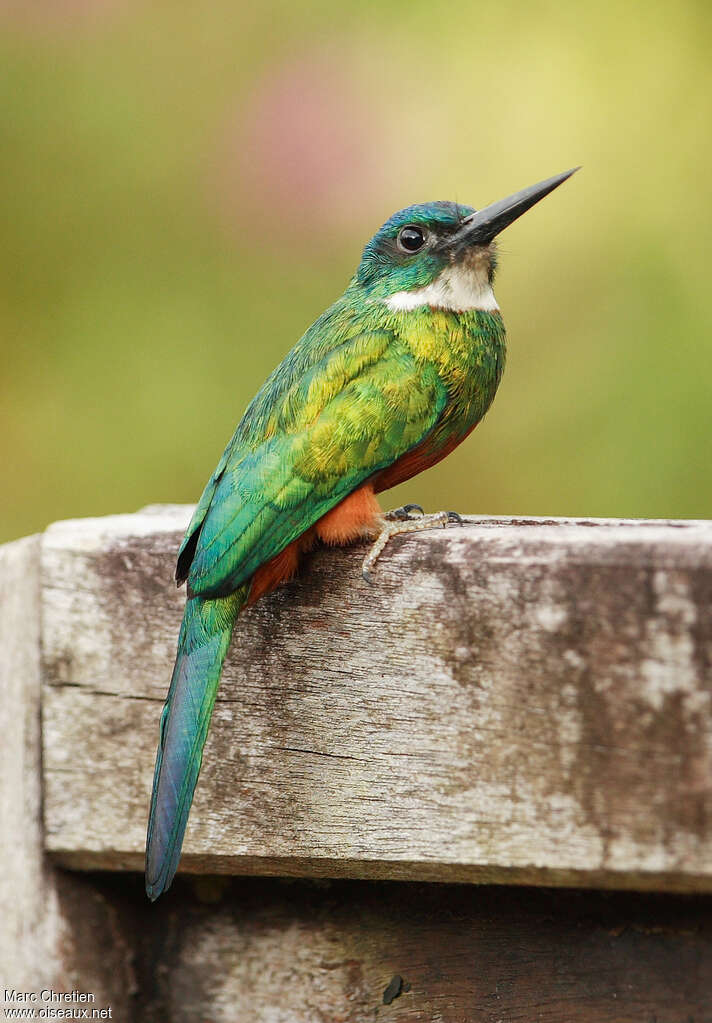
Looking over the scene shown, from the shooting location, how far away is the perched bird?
137 centimetres

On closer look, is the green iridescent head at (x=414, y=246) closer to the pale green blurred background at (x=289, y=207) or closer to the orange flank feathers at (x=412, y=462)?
the orange flank feathers at (x=412, y=462)

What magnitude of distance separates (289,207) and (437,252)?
905 mm

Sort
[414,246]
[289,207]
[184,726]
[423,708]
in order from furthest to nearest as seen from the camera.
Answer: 1. [289,207]
2. [414,246]
3. [184,726]
4. [423,708]

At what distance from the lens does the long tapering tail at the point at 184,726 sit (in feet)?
4.18

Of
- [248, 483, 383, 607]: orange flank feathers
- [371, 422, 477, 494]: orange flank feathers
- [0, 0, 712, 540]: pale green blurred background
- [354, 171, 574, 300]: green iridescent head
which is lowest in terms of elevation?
[248, 483, 383, 607]: orange flank feathers

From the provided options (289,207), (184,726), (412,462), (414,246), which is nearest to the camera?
(184,726)

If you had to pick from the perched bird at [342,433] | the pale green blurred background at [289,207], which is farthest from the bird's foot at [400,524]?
the pale green blurred background at [289,207]

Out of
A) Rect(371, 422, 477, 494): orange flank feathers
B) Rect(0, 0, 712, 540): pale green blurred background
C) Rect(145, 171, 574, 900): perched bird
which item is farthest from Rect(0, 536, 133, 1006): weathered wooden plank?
Rect(0, 0, 712, 540): pale green blurred background

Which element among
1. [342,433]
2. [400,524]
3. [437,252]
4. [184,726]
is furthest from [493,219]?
[184,726]

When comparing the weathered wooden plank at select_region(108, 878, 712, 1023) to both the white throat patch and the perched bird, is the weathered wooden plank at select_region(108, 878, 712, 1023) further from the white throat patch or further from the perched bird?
the white throat patch

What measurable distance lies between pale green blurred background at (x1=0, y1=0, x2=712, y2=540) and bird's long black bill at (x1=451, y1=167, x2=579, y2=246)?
80 cm

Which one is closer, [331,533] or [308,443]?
[331,533]

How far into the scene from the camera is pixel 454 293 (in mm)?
2168

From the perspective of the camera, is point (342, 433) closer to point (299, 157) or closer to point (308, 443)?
point (308, 443)
